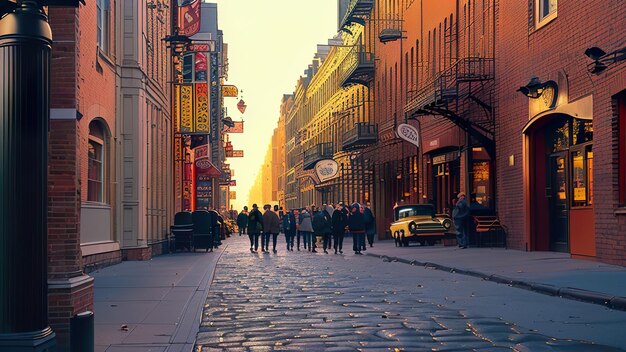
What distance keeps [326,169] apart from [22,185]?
38.3 m

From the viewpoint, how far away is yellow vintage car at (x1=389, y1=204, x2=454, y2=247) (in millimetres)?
31375

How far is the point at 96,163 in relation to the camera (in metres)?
20.6

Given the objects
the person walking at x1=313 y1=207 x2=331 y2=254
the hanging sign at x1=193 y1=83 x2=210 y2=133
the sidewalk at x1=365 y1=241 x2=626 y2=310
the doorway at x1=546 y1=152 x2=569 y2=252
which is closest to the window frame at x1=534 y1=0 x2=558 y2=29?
the doorway at x1=546 y1=152 x2=569 y2=252

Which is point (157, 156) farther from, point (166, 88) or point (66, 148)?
point (66, 148)

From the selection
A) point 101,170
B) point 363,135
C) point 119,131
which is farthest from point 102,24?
point 363,135

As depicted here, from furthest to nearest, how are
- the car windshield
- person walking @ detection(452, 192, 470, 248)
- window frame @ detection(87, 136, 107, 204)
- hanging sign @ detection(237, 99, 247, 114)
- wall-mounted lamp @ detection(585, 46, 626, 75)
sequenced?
1. hanging sign @ detection(237, 99, 247, 114)
2. the car windshield
3. person walking @ detection(452, 192, 470, 248)
4. window frame @ detection(87, 136, 107, 204)
5. wall-mounted lamp @ detection(585, 46, 626, 75)

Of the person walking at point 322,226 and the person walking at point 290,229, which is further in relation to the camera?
the person walking at point 290,229

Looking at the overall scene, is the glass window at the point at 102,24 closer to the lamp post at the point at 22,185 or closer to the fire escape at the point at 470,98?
the fire escape at the point at 470,98

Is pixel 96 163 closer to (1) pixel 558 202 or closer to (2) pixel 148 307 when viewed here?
(2) pixel 148 307

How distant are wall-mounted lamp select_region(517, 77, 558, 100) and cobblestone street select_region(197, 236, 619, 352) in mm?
5808

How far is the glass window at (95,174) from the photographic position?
1972 cm

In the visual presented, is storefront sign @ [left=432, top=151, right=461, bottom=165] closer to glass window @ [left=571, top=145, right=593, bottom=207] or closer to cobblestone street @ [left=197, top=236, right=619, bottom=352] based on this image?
glass window @ [left=571, top=145, right=593, bottom=207]

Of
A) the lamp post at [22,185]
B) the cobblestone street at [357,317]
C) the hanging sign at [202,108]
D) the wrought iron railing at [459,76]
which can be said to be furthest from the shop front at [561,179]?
the lamp post at [22,185]

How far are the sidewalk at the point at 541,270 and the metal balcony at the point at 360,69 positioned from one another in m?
23.6
